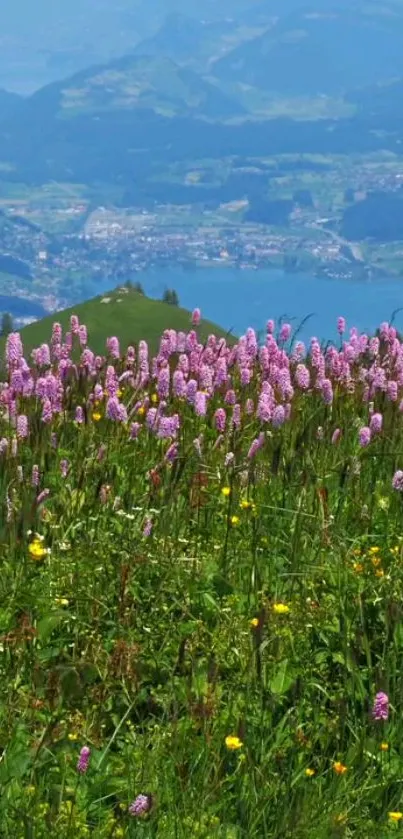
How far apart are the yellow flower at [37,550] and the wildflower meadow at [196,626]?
0.05 ft

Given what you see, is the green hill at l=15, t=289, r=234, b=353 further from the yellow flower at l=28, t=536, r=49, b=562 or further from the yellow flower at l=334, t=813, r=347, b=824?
the yellow flower at l=334, t=813, r=347, b=824

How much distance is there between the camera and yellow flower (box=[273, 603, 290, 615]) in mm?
5355

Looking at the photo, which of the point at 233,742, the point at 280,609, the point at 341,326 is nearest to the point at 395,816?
the point at 233,742

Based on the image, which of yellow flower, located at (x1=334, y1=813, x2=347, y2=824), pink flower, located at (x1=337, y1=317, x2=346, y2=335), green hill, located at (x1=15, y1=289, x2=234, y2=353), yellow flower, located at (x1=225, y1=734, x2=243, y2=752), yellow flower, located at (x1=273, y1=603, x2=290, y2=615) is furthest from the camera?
green hill, located at (x1=15, y1=289, x2=234, y2=353)

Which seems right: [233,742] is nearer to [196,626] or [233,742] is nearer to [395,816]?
[395,816]

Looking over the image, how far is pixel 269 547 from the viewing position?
21.3ft

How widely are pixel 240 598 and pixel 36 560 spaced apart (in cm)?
118

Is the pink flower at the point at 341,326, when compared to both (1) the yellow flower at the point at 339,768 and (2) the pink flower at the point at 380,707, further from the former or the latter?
(1) the yellow flower at the point at 339,768

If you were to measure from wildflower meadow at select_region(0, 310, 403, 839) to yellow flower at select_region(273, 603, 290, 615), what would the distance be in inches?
0.4

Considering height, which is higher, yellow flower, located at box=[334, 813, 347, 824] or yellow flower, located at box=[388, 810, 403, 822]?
yellow flower, located at box=[388, 810, 403, 822]

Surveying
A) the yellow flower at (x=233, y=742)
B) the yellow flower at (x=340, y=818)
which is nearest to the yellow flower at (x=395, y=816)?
the yellow flower at (x=340, y=818)

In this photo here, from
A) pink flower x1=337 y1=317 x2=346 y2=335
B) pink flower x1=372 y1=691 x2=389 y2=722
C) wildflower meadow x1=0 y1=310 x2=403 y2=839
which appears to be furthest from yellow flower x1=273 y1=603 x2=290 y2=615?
pink flower x1=337 y1=317 x2=346 y2=335

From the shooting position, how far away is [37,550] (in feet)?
19.5

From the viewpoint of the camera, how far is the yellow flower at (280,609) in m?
5.36
